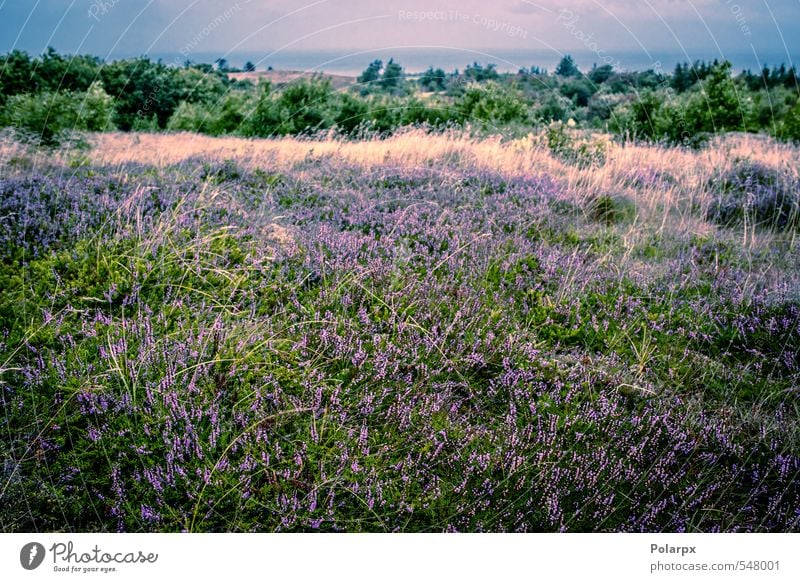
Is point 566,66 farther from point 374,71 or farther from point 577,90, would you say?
point 577,90

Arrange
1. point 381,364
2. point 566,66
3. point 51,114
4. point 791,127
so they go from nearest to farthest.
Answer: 1. point 381,364
2. point 566,66
3. point 51,114
4. point 791,127

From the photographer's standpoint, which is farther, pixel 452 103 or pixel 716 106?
pixel 452 103

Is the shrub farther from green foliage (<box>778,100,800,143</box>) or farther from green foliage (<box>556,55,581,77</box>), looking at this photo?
green foliage (<box>778,100,800,143</box>)

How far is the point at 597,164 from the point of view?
7.48m

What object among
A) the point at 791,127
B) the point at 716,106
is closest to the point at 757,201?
the point at 716,106

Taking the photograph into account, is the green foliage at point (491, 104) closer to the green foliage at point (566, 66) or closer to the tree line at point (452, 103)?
the tree line at point (452, 103)
